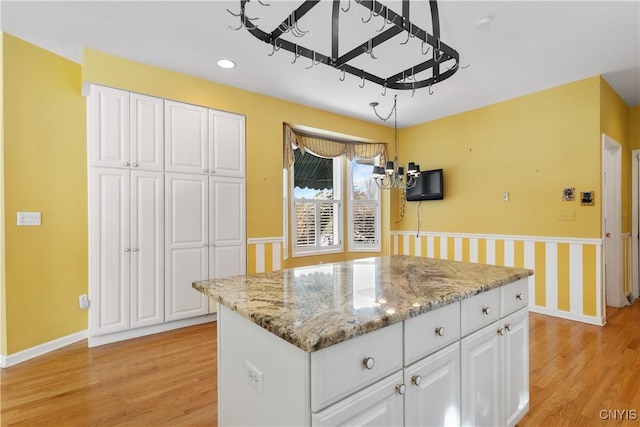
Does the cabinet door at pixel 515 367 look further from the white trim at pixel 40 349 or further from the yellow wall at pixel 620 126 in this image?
the white trim at pixel 40 349

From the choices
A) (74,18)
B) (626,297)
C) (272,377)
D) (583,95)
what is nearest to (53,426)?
(272,377)

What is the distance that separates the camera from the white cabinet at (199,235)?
320 centimetres

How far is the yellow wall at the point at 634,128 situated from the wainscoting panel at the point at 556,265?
136 centimetres

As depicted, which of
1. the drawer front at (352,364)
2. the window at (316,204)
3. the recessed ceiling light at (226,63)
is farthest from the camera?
the window at (316,204)

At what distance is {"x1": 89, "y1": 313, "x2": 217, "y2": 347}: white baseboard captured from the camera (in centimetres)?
286

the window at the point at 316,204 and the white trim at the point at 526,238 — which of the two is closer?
the white trim at the point at 526,238

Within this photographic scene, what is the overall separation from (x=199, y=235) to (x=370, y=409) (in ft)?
9.10

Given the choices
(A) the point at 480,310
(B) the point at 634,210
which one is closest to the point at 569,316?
(B) the point at 634,210

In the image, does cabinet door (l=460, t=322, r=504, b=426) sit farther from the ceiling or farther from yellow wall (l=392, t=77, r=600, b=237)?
yellow wall (l=392, t=77, r=600, b=237)

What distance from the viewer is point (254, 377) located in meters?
1.15

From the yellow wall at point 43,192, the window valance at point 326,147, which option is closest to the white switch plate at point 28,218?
the yellow wall at point 43,192

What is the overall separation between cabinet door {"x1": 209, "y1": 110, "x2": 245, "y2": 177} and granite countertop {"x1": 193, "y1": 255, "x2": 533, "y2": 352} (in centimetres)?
208

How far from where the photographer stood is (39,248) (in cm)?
276

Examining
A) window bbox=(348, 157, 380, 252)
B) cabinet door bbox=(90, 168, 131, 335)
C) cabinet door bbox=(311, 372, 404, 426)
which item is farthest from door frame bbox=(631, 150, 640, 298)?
cabinet door bbox=(90, 168, 131, 335)
